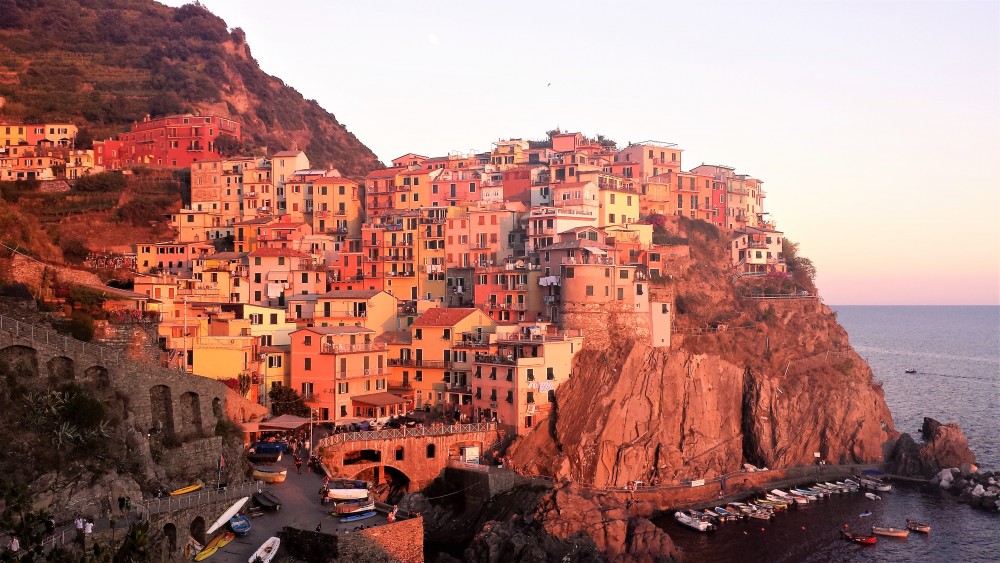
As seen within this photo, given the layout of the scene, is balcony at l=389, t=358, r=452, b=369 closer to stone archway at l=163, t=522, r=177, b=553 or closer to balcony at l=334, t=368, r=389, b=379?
balcony at l=334, t=368, r=389, b=379

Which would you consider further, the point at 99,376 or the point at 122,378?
the point at 122,378

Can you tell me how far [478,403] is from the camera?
5869cm

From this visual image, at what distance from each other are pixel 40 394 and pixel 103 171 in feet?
192

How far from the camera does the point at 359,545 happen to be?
130 feet

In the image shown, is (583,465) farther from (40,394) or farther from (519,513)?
(40,394)

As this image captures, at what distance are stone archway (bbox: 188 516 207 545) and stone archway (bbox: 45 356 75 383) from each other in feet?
25.2

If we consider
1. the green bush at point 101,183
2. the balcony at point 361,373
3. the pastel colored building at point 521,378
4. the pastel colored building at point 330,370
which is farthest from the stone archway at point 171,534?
the green bush at point 101,183

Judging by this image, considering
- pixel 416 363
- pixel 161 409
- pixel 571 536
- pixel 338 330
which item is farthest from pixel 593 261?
pixel 161 409

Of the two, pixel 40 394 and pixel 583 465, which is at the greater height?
pixel 40 394

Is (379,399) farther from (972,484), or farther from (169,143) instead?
(169,143)

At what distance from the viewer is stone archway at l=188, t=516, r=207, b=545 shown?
37656mm

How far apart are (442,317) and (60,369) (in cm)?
2819

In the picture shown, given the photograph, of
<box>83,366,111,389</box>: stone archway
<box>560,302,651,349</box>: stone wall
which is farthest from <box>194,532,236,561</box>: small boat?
<box>560,302,651,349</box>: stone wall

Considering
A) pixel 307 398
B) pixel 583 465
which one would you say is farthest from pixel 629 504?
pixel 307 398
